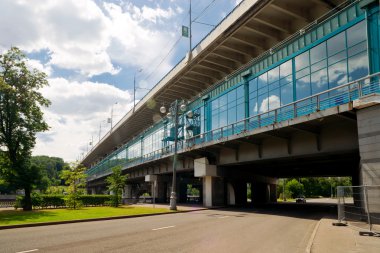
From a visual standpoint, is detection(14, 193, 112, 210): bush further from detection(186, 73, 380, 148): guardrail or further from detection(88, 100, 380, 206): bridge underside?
detection(186, 73, 380, 148): guardrail

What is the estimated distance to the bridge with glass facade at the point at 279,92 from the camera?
745 inches

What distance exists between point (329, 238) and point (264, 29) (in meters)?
22.5

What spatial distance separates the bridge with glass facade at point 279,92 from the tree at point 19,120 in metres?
15.4

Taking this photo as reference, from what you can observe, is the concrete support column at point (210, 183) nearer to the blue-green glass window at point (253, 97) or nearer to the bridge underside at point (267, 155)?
the bridge underside at point (267, 155)

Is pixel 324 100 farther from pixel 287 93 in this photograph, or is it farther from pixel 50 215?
pixel 50 215

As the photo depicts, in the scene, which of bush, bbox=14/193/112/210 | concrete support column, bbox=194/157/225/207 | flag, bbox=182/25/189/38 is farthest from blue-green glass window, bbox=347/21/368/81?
bush, bbox=14/193/112/210

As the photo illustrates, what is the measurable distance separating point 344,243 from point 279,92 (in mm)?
19081

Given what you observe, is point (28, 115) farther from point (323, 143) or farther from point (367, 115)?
point (367, 115)

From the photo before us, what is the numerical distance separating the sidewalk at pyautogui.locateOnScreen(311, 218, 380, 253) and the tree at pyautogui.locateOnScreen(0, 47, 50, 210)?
2791 centimetres

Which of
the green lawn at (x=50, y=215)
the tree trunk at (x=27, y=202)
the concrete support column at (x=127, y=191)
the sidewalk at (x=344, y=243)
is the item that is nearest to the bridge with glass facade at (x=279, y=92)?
the sidewalk at (x=344, y=243)

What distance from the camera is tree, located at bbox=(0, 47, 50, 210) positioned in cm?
3091

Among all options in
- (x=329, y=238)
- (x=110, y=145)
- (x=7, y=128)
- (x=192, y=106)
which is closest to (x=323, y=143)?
(x=329, y=238)

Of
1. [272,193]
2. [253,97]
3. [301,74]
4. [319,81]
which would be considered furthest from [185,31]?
[272,193]

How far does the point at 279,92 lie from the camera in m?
27.7
